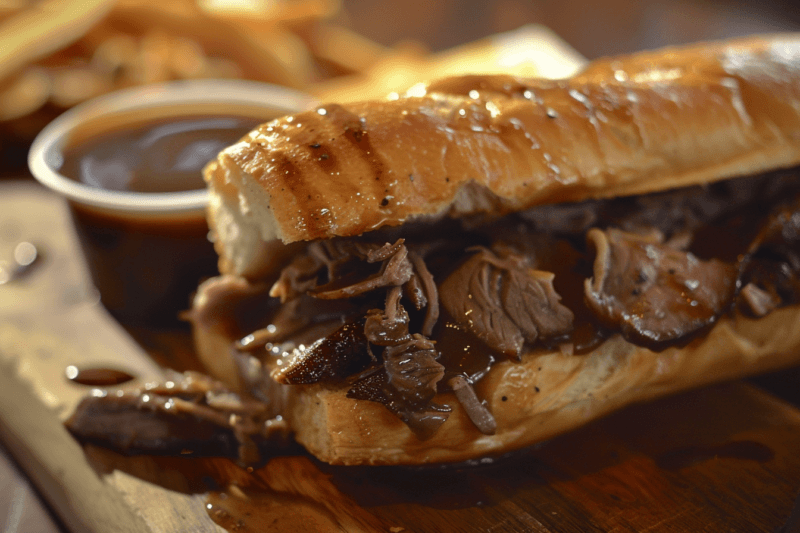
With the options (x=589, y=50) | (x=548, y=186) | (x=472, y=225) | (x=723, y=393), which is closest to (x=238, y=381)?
(x=472, y=225)

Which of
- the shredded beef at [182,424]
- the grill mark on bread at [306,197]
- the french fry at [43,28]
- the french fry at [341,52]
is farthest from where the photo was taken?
the french fry at [341,52]

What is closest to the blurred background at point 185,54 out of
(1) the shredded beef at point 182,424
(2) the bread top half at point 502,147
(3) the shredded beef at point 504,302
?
(2) the bread top half at point 502,147

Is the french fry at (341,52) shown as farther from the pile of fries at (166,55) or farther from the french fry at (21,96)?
the french fry at (21,96)

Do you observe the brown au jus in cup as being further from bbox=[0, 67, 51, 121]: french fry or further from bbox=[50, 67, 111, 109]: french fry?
bbox=[0, 67, 51, 121]: french fry

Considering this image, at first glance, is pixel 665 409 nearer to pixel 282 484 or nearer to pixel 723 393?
pixel 723 393

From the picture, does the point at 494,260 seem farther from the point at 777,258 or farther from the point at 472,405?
the point at 777,258

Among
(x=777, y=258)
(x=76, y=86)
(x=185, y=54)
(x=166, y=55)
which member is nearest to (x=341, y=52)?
(x=185, y=54)

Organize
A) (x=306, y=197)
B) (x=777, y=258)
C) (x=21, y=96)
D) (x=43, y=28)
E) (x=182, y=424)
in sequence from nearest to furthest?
1. (x=306, y=197)
2. (x=182, y=424)
3. (x=777, y=258)
4. (x=43, y=28)
5. (x=21, y=96)
